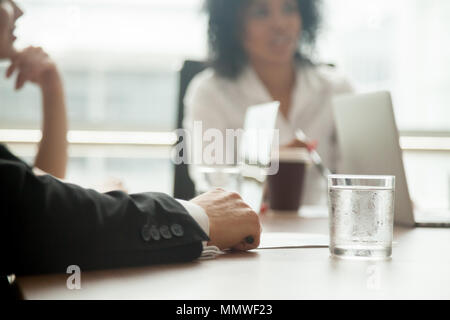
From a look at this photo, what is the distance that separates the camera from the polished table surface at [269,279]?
486mm

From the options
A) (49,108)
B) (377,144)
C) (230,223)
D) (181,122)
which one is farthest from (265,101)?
(230,223)

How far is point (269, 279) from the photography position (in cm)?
56

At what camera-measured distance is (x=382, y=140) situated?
1.16 meters

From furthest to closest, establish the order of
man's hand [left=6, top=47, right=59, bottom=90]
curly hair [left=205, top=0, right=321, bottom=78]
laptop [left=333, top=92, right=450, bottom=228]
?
curly hair [left=205, top=0, right=321, bottom=78]
man's hand [left=6, top=47, right=59, bottom=90]
laptop [left=333, top=92, right=450, bottom=228]

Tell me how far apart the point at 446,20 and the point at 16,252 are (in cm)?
340

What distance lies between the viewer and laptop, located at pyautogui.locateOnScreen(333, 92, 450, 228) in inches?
43.2

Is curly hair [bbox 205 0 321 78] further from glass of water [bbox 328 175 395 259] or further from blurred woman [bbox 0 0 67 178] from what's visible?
glass of water [bbox 328 175 395 259]

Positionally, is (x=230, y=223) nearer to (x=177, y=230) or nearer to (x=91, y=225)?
(x=177, y=230)

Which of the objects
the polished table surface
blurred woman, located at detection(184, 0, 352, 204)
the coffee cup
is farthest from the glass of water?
blurred woman, located at detection(184, 0, 352, 204)

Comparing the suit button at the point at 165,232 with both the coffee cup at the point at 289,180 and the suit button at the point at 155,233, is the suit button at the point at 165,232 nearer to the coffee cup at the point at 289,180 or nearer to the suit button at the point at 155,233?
the suit button at the point at 155,233

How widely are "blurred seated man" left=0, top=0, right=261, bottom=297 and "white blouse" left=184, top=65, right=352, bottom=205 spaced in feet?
4.61

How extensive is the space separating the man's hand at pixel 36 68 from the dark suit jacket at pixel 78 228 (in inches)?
24.6

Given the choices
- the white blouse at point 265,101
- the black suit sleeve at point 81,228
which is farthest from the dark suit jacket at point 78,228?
the white blouse at point 265,101
